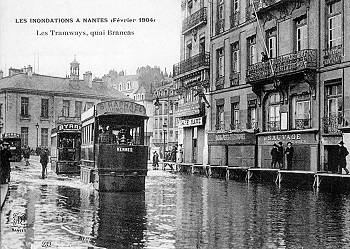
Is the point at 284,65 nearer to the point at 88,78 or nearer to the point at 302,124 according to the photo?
the point at 302,124

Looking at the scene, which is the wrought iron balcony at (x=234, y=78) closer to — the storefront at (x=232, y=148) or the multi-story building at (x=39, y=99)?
the storefront at (x=232, y=148)

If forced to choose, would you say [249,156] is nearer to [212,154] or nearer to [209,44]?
[212,154]

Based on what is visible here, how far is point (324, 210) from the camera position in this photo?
1509cm

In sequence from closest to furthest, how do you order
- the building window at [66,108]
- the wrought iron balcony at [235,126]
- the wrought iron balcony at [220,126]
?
the wrought iron balcony at [235,126], the wrought iron balcony at [220,126], the building window at [66,108]

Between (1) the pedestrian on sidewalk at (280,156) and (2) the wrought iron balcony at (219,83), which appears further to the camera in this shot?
(2) the wrought iron balcony at (219,83)

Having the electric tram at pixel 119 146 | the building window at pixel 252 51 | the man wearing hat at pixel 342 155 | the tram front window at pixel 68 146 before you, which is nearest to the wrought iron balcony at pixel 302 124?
the man wearing hat at pixel 342 155

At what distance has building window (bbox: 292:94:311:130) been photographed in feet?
89.5

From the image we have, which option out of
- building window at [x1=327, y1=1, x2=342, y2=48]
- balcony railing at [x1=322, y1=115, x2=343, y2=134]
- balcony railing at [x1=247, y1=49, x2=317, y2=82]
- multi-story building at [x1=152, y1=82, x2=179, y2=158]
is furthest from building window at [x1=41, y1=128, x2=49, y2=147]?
building window at [x1=327, y1=1, x2=342, y2=48]

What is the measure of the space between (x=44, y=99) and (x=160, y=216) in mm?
51061

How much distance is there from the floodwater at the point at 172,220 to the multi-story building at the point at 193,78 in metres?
19.5

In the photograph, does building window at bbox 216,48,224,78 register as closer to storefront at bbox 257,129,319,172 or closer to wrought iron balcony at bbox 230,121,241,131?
wrought iron balcony at bbox 230,121,241,131

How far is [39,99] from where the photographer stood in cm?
6109

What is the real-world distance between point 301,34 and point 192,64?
13746 mm

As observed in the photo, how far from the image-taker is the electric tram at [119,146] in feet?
63.3
